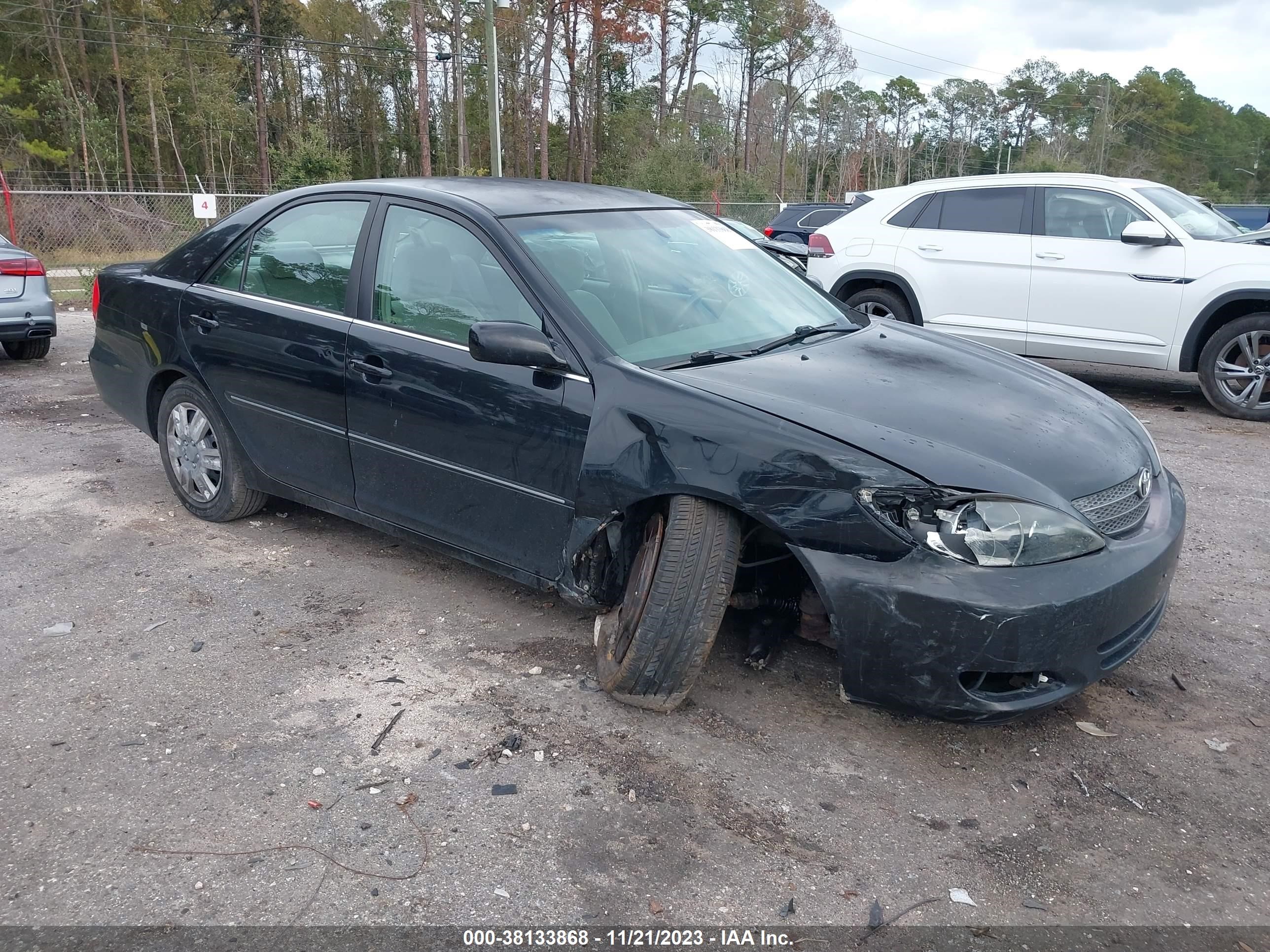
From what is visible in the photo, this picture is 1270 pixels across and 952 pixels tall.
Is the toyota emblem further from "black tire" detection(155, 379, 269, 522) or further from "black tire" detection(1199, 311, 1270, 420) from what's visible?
"black tire" detection(1199, 311, 1270, 420)

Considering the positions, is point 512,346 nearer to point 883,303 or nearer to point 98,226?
point 883,303

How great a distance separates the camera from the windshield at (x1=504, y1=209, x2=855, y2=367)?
3.57 m

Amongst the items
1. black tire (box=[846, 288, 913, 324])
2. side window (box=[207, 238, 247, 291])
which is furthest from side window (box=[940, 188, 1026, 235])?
side window (box=[207, 238, 247, 291])

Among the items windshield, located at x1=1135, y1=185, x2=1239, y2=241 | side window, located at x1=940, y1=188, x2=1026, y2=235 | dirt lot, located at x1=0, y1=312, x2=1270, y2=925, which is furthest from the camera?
side window, located at x1=940, y1=188, x2=1026, y2=235

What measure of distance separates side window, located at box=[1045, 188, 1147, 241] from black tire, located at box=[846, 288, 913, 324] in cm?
128

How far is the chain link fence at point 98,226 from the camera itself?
731 inches

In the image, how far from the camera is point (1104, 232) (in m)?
7.86

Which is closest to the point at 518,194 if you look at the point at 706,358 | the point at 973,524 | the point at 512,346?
the point at 512,346

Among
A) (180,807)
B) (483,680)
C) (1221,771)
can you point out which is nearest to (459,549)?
(483,680)

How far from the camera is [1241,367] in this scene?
24.4 ft

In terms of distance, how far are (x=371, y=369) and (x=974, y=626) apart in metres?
2.42

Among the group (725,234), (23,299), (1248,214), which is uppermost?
(1248,214)

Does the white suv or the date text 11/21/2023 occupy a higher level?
the white suv

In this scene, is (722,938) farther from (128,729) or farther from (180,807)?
(128,729)
